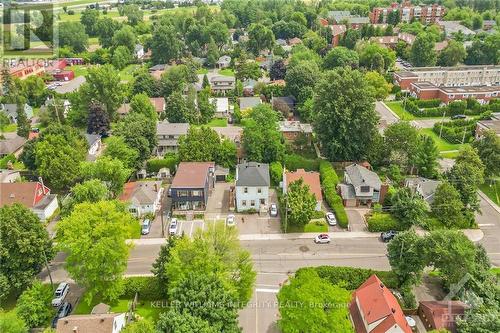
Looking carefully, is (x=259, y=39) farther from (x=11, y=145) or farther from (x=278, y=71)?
(x=11, y=145)

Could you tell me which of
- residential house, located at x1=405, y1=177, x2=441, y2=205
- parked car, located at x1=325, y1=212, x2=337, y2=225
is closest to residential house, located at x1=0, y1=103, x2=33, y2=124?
parked car, located at x1=325, y1=212, x2=337, y2=225

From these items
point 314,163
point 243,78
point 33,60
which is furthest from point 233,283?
point 33,60

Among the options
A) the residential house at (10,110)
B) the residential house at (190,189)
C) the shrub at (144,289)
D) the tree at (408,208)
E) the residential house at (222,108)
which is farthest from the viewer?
the residential house at (222,108)

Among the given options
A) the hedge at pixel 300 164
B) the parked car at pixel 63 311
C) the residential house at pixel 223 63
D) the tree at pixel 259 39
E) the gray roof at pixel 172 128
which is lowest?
the parked car at pixel 63 311

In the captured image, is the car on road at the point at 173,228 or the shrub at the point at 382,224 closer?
the shrub at the point at 382,224

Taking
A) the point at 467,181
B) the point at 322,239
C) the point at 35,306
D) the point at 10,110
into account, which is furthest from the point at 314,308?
the point at 10,110

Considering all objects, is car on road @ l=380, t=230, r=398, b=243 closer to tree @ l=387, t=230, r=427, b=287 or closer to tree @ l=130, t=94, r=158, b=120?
tree @ l=387, t=230, r=427, b=287

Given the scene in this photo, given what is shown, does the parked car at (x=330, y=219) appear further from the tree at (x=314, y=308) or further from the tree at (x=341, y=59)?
the tree at (x=341, y=59)

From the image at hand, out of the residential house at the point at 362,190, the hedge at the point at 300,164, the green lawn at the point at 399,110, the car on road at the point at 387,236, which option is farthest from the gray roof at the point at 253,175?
the green lawn at the point at 399,110
